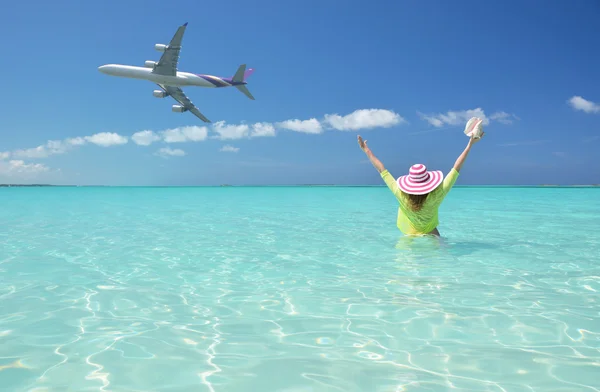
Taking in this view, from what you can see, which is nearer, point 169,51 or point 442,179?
point 442,179

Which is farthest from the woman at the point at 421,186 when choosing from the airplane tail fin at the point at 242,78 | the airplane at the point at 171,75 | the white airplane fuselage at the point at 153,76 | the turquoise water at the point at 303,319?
the airplane tail fin at the point at 242,78

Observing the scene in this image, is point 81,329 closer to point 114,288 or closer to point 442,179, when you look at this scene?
point 114,288

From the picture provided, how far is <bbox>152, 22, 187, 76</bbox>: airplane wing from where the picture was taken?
3262 centimetres

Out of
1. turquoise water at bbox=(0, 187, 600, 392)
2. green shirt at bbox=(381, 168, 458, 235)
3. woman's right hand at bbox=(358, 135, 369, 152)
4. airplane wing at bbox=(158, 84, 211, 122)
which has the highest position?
airplane wing at bbox=(158, 84, 211, 122)

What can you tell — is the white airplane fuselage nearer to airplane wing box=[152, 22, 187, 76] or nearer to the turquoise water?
airplane wing box=[152, 22, 187, 76]

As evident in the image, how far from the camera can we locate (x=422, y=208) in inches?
285

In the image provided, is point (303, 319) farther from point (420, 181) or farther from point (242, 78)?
point (242, 78)

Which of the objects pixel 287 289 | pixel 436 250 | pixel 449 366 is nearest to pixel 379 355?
pixel 449 366

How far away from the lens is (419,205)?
717cm

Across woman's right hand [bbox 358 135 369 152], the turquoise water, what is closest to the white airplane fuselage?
the turquoise water

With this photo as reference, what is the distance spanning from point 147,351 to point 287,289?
2317mm

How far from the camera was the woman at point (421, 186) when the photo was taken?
6.77 m

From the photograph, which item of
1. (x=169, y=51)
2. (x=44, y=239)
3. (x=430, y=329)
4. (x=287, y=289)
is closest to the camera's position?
(x=430, y=329)

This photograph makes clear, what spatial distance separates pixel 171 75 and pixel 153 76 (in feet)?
4.73
